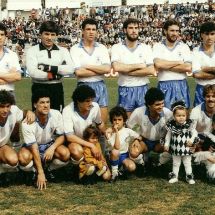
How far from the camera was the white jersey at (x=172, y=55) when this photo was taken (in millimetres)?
6988

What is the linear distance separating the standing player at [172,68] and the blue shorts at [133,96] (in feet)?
1.05

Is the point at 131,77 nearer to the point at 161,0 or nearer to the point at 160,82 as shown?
the point at 160,82

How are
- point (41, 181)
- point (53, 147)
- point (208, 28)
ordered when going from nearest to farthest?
point (41, 181)
point (53, 147)
point (208, 28)

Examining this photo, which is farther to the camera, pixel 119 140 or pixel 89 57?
pixel 89 57

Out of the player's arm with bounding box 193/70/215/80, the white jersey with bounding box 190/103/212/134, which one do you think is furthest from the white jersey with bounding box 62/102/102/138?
the player's arm with bounding box 193/70/215/80

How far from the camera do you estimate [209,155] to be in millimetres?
5949

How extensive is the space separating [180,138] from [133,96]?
4.26 feet

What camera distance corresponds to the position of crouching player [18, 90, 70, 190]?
577 cm

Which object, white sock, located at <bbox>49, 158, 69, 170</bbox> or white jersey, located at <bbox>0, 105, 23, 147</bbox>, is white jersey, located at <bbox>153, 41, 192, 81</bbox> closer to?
white sock, located at <bbox>49, 158, 69, 170</bbox>

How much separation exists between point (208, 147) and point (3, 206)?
265cm

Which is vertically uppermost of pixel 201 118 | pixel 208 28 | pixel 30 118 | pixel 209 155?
pixel 208 28

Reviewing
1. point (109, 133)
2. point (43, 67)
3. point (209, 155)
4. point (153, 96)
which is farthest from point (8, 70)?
point (209, 155)

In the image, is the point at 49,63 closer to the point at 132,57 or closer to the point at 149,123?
the point at 132,57

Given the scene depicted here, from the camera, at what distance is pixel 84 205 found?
16.6 feet
